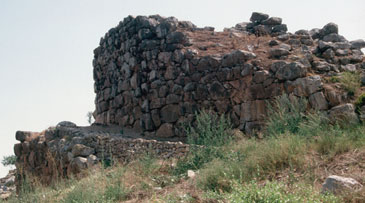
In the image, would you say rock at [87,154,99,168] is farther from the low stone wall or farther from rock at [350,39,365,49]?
rock at [350,39,365,49]

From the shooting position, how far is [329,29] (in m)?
13.9

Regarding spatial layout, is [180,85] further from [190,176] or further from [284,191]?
[284,191]

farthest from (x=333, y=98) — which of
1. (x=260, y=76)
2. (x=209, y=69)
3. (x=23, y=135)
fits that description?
(x=23, y=135)

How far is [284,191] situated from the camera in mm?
4789

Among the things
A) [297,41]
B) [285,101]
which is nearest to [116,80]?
[297,41]

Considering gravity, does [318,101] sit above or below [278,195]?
above

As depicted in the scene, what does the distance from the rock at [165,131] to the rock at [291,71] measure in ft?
13.0

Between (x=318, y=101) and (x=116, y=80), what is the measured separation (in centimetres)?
844

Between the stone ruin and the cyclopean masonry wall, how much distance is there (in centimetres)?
3

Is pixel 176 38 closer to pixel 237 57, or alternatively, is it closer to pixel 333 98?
pixel 237 57

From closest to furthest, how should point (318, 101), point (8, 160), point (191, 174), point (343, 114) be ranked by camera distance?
point (191, 174), point (343, 114), point (318, 101), point (8, 160)

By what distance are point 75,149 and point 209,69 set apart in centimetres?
480

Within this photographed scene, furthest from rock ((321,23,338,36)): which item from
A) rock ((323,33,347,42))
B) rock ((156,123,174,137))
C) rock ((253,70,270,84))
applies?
rock ((156,123,174,137))

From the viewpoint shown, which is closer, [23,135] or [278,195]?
[278,195]
